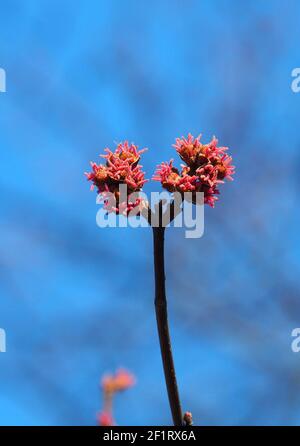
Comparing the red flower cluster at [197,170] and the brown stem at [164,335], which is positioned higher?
the red flower cluster at [197,170]

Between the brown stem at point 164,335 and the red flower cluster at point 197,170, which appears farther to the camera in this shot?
the red flower cluster at point 197,170

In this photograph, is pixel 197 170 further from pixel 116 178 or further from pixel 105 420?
pixel 105 420

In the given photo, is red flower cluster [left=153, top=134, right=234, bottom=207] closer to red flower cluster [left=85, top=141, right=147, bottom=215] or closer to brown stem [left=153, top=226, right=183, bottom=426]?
red flower cluster [left=85, top=141, right=147, bottom=215]

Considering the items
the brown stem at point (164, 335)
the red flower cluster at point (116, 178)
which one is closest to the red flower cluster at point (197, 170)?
the red flower cluster at point (116, 178)

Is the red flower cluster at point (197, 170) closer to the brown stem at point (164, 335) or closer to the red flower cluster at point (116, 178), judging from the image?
the red flower cluster at point (116, 178)

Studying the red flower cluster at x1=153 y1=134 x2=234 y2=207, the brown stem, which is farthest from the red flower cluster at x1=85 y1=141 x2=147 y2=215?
the brown stem
